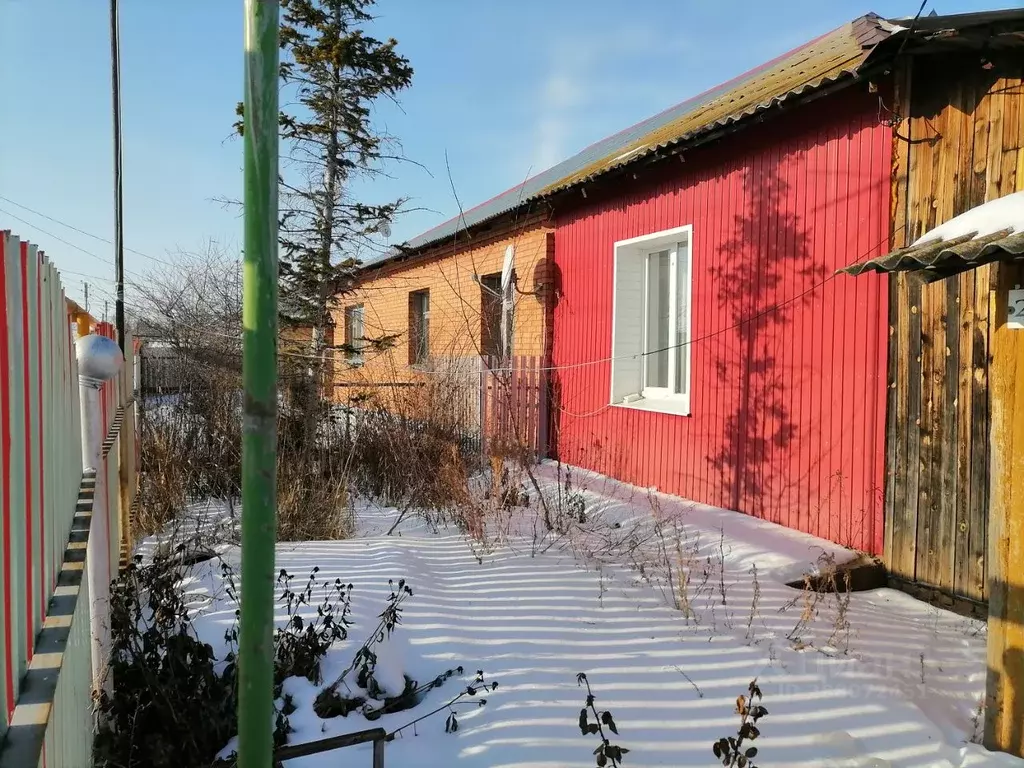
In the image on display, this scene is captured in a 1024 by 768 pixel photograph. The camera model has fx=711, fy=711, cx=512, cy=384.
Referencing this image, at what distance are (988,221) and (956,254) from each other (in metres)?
0.28

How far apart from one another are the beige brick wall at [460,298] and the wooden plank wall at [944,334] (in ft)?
12.6

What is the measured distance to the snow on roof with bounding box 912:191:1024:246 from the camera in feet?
8.60

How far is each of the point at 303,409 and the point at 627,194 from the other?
436cm

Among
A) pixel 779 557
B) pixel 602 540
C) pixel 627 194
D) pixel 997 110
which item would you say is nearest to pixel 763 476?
pixel 779 557

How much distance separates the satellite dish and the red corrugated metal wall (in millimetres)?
2394

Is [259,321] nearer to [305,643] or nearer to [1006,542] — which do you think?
[305,643]

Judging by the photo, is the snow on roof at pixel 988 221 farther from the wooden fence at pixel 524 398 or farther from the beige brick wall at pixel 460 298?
the wooden fence at pixel 524 398

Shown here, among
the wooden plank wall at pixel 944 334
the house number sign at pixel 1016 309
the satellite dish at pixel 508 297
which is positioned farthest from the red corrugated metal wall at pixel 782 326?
the satellite dish at pixel 508 297

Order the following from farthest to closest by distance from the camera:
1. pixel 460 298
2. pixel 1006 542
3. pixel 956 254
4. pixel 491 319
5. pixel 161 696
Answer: pixel 491 319 → pixel 460 298 → pixel 161 696 → pixel 1006 542 → pixel 956 254

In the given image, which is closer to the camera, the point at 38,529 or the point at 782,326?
the point at 38,529

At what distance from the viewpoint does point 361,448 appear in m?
7.56

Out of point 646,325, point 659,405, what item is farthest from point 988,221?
point 646,325

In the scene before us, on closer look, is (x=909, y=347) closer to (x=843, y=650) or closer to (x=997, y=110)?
(x=997, y=110)

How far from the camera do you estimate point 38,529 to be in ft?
4.39
